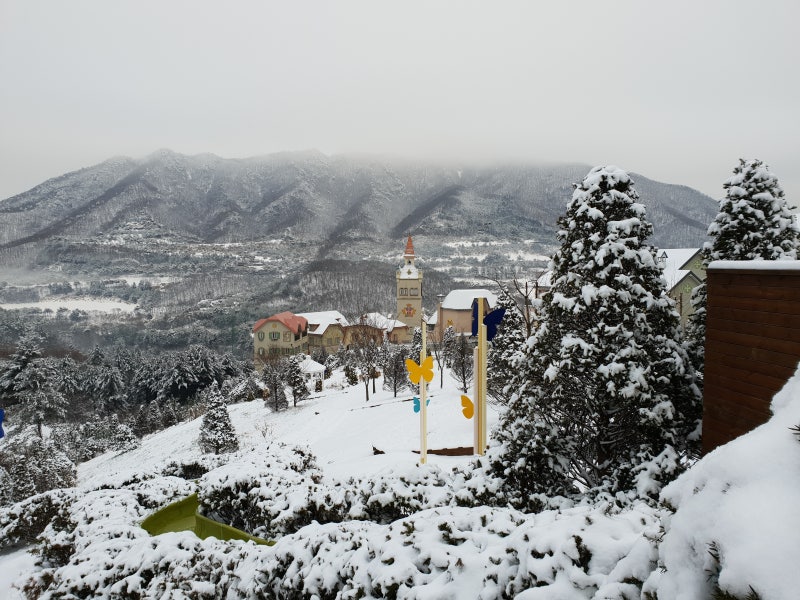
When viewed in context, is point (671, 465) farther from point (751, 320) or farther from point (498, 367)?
point (498, 367)

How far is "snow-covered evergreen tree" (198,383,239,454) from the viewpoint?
2258 centimetres

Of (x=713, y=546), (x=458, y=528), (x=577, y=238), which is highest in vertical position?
(x=577, y=238)

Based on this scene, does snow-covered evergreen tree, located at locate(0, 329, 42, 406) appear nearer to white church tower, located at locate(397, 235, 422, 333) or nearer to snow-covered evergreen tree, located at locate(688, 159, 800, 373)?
white church tower, located at locate(397, 235, 422, 333)

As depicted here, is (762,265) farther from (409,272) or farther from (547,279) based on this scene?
(409,272)

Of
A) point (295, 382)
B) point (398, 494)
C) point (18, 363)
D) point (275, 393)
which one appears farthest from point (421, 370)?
point (18, 363)

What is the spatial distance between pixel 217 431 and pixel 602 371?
21.9 meters

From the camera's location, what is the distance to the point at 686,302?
32812 mm

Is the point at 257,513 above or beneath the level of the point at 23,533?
above

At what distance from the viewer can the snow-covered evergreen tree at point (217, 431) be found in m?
22.6

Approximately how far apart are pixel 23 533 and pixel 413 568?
39.7 ft

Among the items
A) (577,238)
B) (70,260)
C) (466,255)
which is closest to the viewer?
(577,238)

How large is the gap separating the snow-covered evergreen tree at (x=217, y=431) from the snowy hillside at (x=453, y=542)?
1220 centimetres

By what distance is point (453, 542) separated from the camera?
12.2ft

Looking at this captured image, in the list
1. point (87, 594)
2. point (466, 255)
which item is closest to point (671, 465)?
point (87, 594)
